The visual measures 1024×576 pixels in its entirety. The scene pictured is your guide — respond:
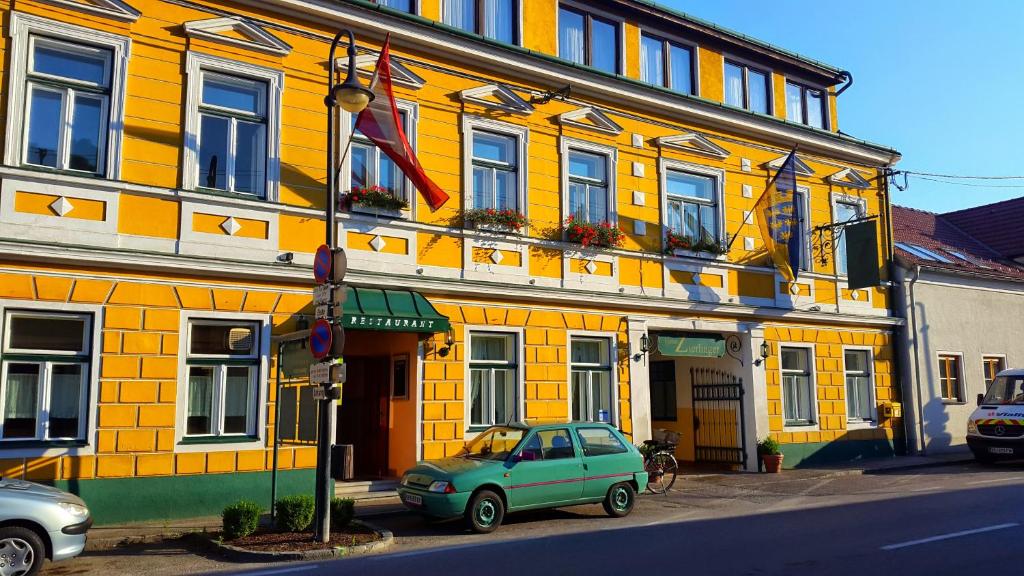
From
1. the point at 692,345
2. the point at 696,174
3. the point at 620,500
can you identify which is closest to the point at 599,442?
the point at 620,500

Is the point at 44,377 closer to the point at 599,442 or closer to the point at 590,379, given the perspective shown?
the point at 599,442

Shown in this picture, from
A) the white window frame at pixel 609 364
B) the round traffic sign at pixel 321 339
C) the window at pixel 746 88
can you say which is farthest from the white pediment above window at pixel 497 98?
the round traffic sign at pixel 321 339

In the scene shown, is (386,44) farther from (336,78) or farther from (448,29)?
(448,29)

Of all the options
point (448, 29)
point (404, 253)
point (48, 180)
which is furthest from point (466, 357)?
point (48, 180)

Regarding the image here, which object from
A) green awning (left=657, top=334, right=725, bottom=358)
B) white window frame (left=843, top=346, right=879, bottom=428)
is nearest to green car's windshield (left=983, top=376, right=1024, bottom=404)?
white window frame (left=843, top=346, right=879, bottom=428)

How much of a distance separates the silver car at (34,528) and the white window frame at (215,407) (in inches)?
139

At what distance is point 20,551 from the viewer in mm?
8875

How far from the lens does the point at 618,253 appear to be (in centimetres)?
1816

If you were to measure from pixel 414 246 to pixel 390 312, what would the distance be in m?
1.74

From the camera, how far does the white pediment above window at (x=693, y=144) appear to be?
1941 cm

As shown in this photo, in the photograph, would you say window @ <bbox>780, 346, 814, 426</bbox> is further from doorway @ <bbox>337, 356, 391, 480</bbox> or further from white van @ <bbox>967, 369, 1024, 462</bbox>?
doorway @ <bbox>337, 356, 391, 480</bbox>

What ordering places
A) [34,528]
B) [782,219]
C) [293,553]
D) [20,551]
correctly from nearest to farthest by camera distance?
[20,551]
[34,528]
[293,553]
[782,219]

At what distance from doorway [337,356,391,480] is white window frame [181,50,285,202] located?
437 cm

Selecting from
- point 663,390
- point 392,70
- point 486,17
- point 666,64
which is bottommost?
point 663,390
